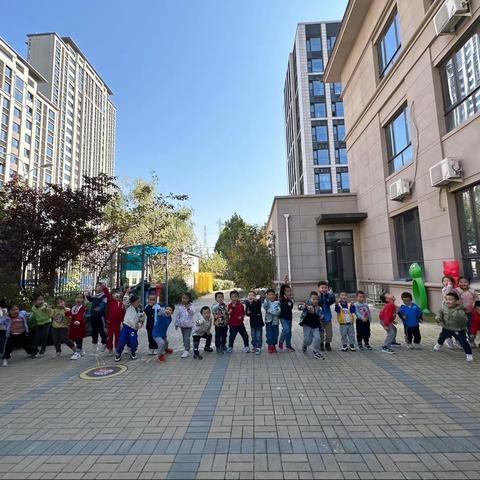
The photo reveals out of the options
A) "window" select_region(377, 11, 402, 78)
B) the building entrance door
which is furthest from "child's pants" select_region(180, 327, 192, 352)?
"window" select_region(377, 11, 402, 78)

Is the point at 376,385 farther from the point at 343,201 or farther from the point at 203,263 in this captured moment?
the point at 203,263

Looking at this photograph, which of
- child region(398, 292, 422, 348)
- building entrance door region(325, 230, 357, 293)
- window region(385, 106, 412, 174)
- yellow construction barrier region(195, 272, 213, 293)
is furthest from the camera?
yellow construction barrier region(195, 272, 213, 293)

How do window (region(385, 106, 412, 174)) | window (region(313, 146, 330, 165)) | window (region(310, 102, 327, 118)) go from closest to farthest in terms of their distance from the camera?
window (region(385, 106, 412, 174))
window (region(313, 146, 330, 165))
window (region(310, 102, 327, 118))

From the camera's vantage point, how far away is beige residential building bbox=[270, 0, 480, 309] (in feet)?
31.0

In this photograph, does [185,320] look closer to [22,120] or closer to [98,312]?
[98,312]

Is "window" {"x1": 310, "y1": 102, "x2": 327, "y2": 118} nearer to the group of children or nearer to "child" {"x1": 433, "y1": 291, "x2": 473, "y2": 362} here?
the group of children

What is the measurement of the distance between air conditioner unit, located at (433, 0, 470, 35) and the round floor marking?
1227 centimetres

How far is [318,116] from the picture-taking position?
44.3m

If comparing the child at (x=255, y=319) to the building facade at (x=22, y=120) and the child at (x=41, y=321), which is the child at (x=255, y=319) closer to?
the child at (x=41, y=321)

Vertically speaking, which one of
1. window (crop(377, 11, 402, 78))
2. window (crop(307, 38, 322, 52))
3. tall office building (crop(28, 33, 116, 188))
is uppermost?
tall office building (crop(28, 33, 116, 188))

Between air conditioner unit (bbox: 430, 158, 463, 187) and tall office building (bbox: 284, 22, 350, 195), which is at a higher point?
tall office building (bbox: 284, 22, 350, 195)

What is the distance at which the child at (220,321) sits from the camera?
7395mm

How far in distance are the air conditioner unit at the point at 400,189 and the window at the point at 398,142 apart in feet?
3.01

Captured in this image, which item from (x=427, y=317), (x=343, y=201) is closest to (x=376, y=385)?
(x=427, y=317)
